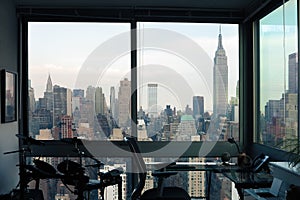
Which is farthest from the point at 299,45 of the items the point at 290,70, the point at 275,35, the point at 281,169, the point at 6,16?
the point at 6,16

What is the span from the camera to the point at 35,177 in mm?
3977

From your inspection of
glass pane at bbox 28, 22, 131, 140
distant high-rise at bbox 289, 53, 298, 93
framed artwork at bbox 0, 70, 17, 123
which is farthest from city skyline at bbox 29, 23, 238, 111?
distant high-rise at bbox 289, 53, 298, 93

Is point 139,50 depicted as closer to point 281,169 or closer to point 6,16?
point 6,16

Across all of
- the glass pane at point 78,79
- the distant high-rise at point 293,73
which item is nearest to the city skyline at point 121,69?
the glass pane at point 78,79

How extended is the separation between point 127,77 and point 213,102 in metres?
1.25

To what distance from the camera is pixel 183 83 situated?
16.5ft

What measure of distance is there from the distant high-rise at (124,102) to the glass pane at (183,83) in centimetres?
15

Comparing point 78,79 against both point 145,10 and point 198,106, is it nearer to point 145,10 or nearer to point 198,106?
point 145,10

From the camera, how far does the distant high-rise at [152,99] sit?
5005 mm

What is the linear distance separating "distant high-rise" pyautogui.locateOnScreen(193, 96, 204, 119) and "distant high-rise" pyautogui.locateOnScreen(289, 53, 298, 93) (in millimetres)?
1452

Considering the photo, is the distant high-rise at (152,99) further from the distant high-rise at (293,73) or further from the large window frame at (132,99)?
the distant high-rise at (293,73)

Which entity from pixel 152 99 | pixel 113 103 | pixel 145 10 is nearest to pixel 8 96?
pixel 113 103

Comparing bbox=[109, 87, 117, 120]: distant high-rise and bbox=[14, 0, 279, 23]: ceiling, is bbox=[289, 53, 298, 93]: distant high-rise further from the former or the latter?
bbox=[109, 87, 117, 120]: distant high-rise

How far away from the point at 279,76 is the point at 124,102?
206 centimetres
